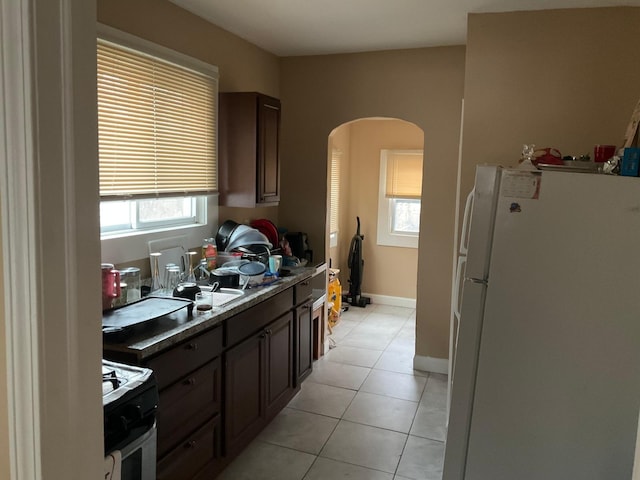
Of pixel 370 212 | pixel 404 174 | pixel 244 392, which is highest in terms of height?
pixel 404 174

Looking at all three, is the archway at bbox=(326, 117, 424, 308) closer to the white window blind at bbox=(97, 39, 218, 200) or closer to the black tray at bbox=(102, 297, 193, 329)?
the white window blind at bbox=(97, 39, 218, 200)

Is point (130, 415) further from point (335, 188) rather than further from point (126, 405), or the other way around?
point (335, 188)

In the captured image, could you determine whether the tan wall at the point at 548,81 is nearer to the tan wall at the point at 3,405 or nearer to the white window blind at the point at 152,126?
the white window blind at the point at 152,126

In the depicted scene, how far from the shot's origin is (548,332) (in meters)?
2.07

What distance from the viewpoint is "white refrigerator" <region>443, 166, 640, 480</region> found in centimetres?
196

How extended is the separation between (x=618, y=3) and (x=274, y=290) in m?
2.71

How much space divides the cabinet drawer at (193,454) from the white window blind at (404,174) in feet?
13.3

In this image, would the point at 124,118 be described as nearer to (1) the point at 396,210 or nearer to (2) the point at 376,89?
(2) the point at 376,89

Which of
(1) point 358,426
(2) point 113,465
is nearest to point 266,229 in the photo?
(1) point 358,426

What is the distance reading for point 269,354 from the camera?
3.05 metres

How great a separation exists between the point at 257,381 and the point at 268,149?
1658mm

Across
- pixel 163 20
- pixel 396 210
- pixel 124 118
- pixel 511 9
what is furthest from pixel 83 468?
pixel 396 210

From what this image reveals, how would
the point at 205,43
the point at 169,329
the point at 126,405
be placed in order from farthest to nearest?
the point at 205,43, the point at 169,329, the point at 126,405

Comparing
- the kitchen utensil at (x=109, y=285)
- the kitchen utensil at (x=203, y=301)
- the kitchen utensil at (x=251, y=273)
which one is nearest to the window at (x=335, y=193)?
the kitchen utensil at (x=251, y=273)
